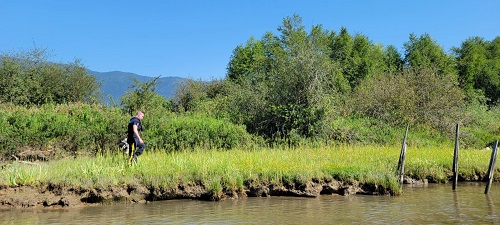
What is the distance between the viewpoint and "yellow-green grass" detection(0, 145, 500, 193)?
13.1 metres

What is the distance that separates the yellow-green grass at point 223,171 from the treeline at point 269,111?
5358 millimetres

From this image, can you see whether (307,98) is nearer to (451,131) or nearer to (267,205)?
(451,131)

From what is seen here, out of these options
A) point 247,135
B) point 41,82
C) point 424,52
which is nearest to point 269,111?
point 247,135

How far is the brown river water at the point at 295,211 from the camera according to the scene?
10.5m

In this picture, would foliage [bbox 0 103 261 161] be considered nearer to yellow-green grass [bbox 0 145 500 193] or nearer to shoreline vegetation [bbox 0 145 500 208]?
yellow-green grass [bbox 0 145 500 193]

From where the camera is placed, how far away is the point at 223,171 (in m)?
14.1

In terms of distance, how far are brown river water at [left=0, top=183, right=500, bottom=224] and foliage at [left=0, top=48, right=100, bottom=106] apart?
19.7 m

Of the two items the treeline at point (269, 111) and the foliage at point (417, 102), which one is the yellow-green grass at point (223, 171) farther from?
the foliage at point (417, 102)

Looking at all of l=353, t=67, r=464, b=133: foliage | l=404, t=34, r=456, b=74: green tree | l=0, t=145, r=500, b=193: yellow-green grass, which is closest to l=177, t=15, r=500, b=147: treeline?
l=353, t=67, r=464, b=133: foliage

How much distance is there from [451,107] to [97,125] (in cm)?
2180

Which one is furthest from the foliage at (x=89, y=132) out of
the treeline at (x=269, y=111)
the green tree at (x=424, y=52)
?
the green tree at (x=424, y=52)

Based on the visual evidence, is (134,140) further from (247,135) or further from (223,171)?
(247,135)

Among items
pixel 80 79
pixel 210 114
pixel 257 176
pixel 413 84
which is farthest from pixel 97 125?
pixel 413 84

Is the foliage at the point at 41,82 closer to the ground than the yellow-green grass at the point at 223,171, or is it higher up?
higher up
